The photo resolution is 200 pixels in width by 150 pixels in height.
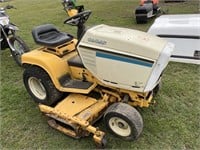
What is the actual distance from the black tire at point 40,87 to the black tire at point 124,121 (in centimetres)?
77

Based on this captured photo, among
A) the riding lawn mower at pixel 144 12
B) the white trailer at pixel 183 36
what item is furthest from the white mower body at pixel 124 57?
the riding lawn mower at pixel 144 12

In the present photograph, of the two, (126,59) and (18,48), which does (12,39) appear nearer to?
(18,48)

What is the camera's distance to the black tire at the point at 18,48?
4.49 m

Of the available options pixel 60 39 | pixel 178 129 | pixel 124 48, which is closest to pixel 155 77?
pixel 124 48

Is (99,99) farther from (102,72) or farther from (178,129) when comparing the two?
(178,129)

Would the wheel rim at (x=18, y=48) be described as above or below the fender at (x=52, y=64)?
below

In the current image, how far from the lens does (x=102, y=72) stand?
2.70 m

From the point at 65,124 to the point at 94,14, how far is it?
218 inches

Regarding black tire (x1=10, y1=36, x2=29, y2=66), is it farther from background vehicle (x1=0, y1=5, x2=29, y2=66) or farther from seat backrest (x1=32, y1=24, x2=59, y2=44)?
seat backrest (x1=32, y1=24, x2=59, y2=44)

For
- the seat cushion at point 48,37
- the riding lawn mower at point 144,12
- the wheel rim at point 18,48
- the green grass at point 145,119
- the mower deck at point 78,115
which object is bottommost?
the riding lawn mower at point 144,12

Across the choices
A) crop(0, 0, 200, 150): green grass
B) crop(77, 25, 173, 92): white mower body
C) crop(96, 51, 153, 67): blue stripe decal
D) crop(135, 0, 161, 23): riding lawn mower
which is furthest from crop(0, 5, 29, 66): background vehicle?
crop(135, 0, 161, 23): riding lawn mower

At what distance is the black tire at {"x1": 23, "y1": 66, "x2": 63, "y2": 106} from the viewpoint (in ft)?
10.1

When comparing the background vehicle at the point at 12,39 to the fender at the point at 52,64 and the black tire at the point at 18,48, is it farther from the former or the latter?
the fender at the point at 52,64

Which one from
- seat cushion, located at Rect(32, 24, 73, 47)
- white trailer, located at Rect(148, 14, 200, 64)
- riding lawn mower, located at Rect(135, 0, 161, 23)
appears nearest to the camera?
seat cushion, located at Rect(32, 24, 73, 47)
